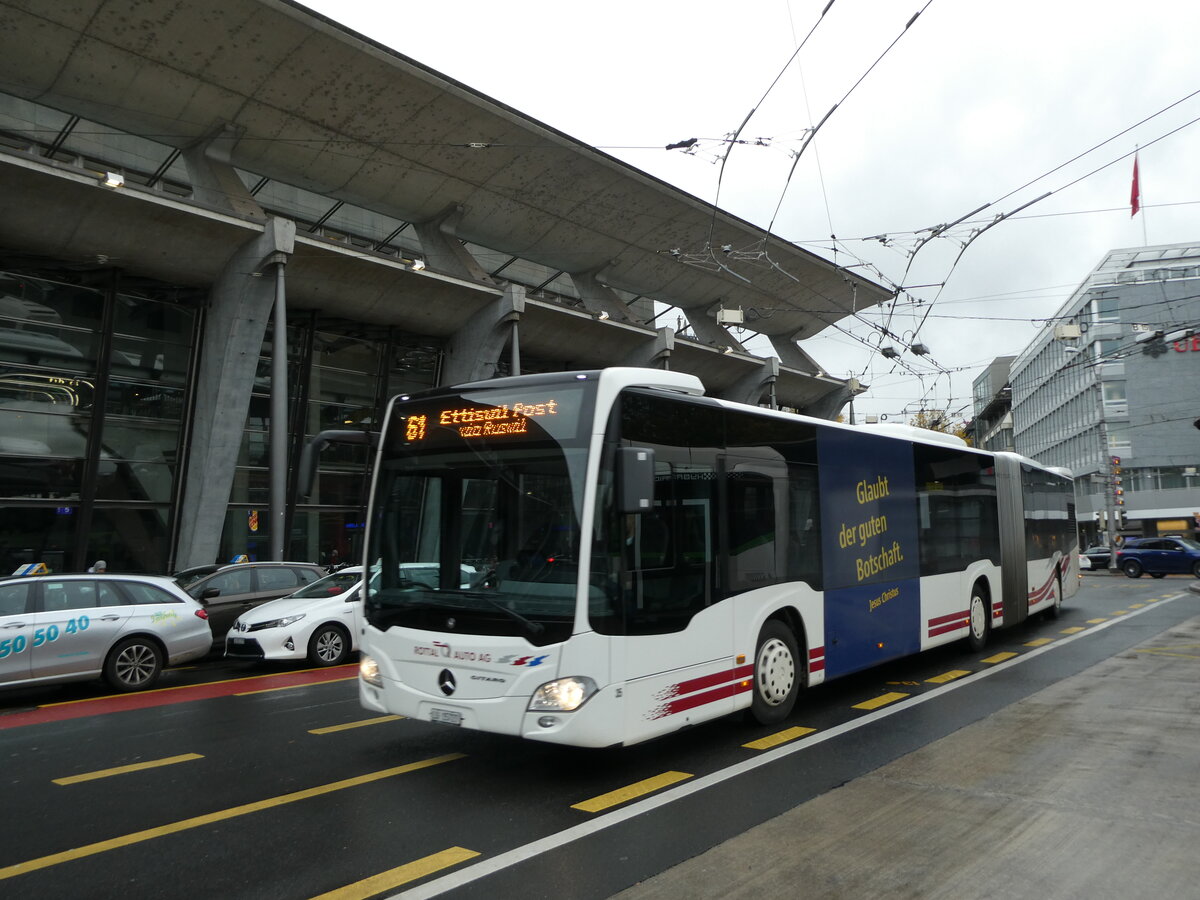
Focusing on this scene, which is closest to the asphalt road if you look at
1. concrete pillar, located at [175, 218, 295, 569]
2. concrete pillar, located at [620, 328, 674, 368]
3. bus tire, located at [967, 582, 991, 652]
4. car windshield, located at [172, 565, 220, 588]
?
bus tire, located at [967, 582, 991, 652]

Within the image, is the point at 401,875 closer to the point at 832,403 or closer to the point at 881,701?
the point at 881,701

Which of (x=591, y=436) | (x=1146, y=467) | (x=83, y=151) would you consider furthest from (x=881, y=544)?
(x=1146, y=467)

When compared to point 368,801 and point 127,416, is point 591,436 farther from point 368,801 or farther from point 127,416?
point 127,416

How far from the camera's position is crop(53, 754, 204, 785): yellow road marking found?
21.5ft

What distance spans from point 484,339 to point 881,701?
2169 cm

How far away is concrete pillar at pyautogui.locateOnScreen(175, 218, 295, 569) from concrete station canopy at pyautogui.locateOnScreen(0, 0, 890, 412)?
0.90 meters

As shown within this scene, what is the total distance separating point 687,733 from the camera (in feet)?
25.6

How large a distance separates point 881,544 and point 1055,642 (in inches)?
226

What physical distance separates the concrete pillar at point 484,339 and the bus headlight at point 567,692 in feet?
75.3

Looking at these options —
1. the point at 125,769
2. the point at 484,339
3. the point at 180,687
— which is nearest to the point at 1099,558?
the point at 484,339

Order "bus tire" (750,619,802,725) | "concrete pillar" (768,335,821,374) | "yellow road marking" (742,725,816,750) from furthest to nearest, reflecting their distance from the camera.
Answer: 1. "concrete pillar" (768,335,821,374)
2. "bus tire" (750,619,802,725)
3. "yellow road marking" (742,725,816,750)

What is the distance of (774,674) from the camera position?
773 cm

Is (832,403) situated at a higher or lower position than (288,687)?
higher

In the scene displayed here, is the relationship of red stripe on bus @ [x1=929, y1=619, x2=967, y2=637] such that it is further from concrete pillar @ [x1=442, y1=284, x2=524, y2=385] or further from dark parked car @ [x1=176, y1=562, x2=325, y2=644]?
Answer: concrete pillar @ [x1=442, y1=284, x2=524, y2=385]
